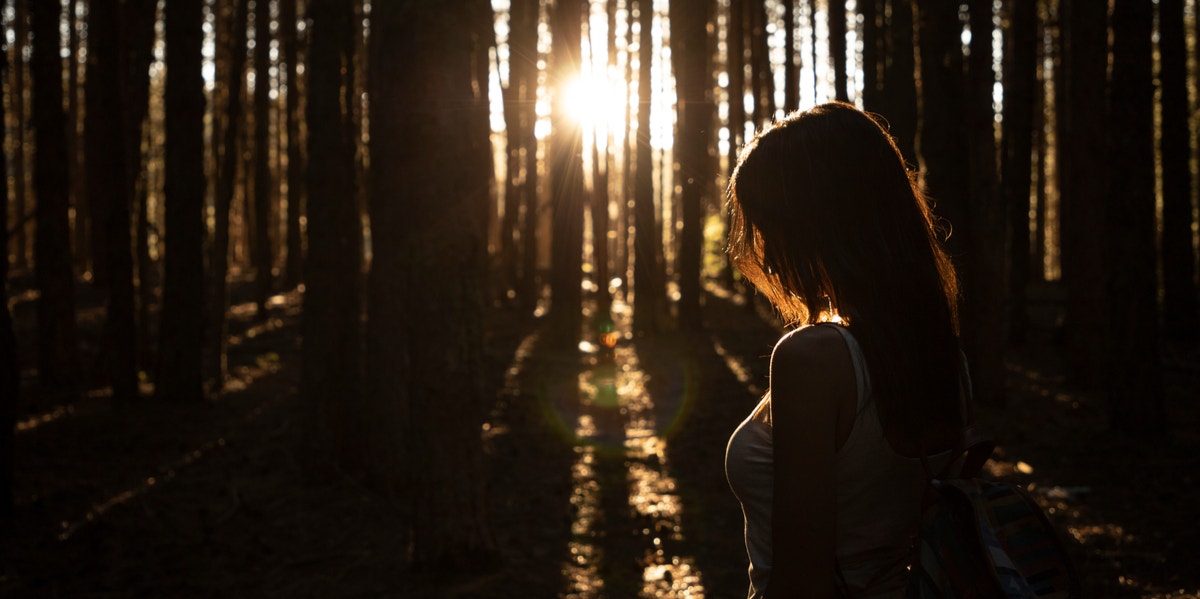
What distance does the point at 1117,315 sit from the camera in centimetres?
959

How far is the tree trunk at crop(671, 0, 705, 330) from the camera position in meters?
15.0

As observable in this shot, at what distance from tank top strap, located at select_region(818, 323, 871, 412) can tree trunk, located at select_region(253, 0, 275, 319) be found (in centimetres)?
2134

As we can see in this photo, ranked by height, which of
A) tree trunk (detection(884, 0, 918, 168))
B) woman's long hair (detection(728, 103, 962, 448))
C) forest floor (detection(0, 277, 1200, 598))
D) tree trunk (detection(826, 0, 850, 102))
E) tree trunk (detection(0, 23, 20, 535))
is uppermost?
tree trunk (detection(826, 0, 850, 102))

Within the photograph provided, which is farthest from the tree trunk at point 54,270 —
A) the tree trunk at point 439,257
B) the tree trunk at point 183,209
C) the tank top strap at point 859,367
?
the tank top strap at point 859,367

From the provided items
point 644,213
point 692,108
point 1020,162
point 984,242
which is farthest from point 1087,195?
point 644,213

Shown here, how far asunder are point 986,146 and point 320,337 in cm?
810

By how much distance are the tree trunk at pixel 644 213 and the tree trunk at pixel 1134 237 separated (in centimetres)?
832

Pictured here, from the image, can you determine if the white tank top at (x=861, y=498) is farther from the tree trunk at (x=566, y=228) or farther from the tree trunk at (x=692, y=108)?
the tree trunk at (x=566, y=228)

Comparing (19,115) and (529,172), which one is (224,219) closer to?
(529,172)

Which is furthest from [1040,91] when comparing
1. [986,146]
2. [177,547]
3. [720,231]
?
[177,547]

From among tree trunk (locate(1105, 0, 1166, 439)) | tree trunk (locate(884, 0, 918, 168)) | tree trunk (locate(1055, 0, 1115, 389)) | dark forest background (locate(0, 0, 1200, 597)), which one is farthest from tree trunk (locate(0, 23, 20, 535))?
tree trunk (locate(1055, 0, 1115, 389))

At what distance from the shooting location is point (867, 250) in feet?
6.59

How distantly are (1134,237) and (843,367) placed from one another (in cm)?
904

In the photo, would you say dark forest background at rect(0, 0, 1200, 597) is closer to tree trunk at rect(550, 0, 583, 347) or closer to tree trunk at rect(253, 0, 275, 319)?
tree trunk at rect(550, 0, 583, 347)
